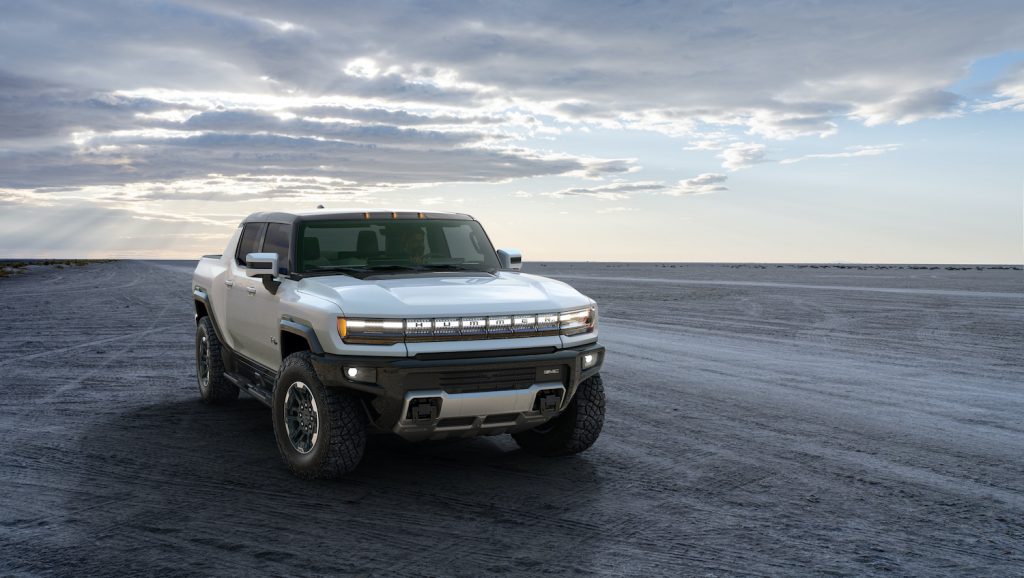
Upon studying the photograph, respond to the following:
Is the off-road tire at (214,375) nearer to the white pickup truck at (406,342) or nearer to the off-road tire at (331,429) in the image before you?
the white pickup truck at (406,342)

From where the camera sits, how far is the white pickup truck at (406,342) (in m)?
5.41

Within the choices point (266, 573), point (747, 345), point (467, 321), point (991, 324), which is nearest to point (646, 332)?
point (747, 345)

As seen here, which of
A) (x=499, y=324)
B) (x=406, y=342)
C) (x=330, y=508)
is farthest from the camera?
(x=499, y=324)

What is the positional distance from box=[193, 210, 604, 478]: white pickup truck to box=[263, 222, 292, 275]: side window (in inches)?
0.9

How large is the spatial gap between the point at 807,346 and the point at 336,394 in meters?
11.2

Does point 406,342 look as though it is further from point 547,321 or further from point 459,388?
point 547,321

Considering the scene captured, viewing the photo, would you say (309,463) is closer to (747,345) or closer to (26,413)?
(26,413)

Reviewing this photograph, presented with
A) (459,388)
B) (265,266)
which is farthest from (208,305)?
(459,388)

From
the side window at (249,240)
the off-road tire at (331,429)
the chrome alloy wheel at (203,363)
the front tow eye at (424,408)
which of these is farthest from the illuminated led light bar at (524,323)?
the chrome alloy wheel at (203,363)

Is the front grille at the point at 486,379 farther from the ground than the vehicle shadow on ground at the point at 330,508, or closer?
farther from the ground

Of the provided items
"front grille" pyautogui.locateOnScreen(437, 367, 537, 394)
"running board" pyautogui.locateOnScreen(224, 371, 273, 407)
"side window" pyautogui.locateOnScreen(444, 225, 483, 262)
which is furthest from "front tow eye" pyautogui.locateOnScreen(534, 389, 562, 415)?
"running board" pyautogui.locateOnScreen(224, 371, 273, 407)

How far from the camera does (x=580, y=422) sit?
6.32 meters

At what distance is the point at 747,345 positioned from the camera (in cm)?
1498

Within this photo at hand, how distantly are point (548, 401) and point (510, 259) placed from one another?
183cm
